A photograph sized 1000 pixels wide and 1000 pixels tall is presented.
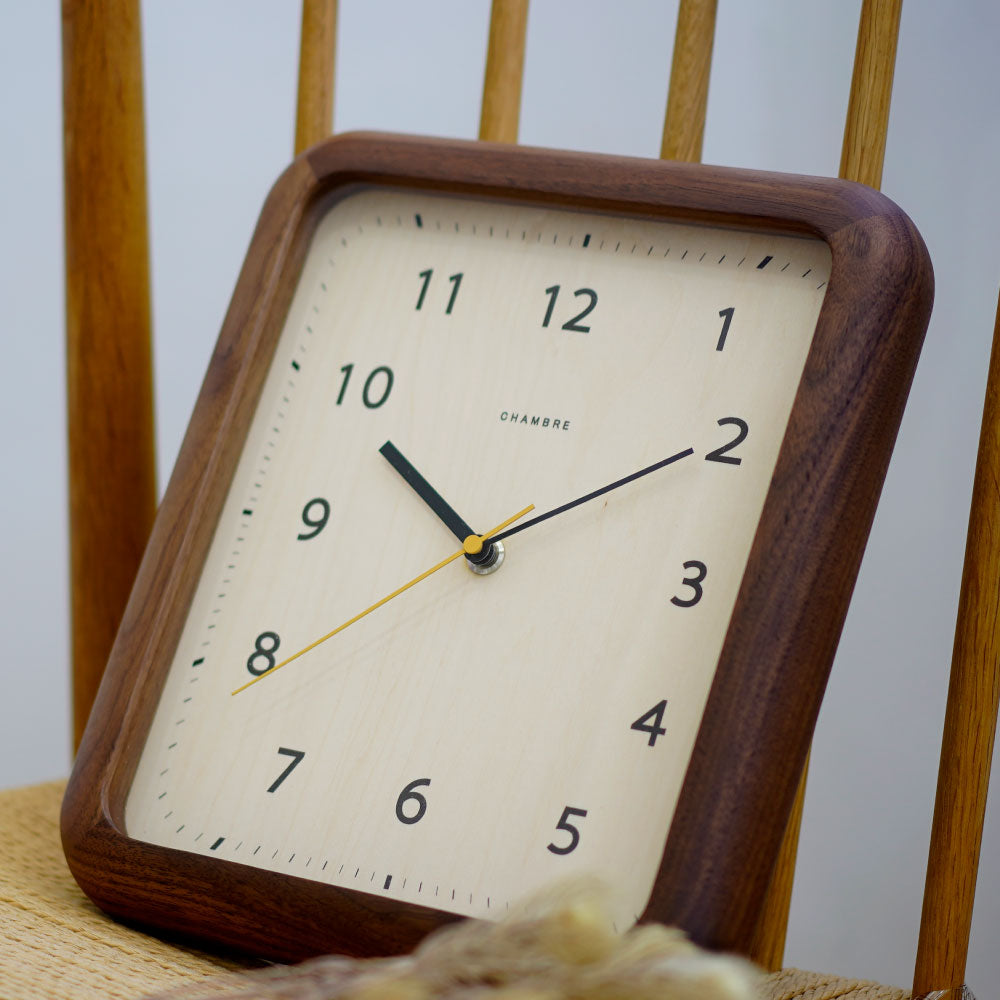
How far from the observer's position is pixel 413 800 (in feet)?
1.97

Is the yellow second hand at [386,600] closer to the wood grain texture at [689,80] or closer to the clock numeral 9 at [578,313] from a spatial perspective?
the clock numeral 9 at [578,313]

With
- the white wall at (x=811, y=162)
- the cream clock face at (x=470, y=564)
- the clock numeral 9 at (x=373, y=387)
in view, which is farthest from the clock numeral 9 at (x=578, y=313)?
the white wall at (x=811, y=162)

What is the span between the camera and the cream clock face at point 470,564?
0.58 metres

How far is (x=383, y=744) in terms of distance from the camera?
0.62 metres

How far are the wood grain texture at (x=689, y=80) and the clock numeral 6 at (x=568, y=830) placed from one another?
424mm

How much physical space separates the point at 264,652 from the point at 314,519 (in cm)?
8

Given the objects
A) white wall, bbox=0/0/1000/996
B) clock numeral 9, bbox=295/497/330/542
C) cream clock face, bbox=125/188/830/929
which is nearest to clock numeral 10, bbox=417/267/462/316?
cream clock face, bbox=125/188/830/929

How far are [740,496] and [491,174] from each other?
250 millimetres

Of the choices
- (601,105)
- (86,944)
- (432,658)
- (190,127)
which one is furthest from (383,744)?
(190,127)

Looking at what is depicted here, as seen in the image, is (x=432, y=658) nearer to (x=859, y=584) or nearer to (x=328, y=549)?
(x=328, y=549)

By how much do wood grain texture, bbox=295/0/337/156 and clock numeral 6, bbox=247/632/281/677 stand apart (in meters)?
0.36

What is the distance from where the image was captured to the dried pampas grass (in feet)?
1.20

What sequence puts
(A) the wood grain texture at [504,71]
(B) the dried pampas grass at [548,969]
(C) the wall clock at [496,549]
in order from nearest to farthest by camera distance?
1. (B) the dried pampas grass at [548,969]
2. (C) the wall clock at [496,549]
3. (A) the wood grain texture at [504,71]

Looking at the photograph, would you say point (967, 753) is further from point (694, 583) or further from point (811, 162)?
point (811, 162)
